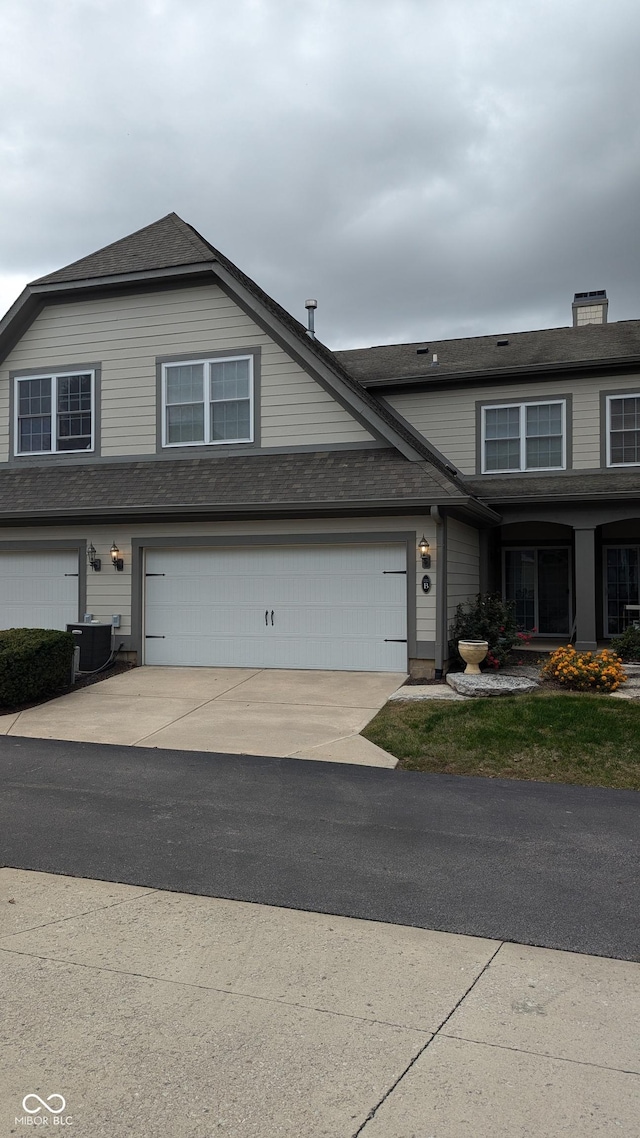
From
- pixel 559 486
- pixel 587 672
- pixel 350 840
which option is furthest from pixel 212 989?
pixel 559 486

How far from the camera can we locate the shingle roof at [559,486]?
47.9ft

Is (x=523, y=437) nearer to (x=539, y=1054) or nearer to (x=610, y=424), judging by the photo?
(x=610, y=424)

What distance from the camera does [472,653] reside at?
1207cm

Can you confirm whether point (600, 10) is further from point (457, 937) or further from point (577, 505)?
point (457, 937)

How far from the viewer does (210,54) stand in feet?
43.2

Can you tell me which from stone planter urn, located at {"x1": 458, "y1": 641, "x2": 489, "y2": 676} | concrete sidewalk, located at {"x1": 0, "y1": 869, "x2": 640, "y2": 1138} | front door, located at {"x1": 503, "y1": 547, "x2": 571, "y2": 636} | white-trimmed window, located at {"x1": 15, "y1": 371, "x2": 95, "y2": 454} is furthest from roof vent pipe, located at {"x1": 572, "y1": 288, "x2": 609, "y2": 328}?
concrete sidewalk, located at {"x1": 0, "y1": 869, "x2": 640, "y2": 1138}

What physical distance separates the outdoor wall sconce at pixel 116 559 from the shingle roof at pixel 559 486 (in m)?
7.00

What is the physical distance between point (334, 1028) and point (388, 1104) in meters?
0.52

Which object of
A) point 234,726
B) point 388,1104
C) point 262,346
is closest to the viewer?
point 388,1104

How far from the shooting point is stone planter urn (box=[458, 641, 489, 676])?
1202 centimetres

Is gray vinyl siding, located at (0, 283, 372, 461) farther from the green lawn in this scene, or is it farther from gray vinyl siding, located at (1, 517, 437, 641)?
the green lawn

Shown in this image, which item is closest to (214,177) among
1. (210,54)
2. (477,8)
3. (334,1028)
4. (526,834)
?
(210,54)

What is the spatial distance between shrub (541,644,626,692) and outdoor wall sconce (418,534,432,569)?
2.46 metres

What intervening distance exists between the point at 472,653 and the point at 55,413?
936cm
